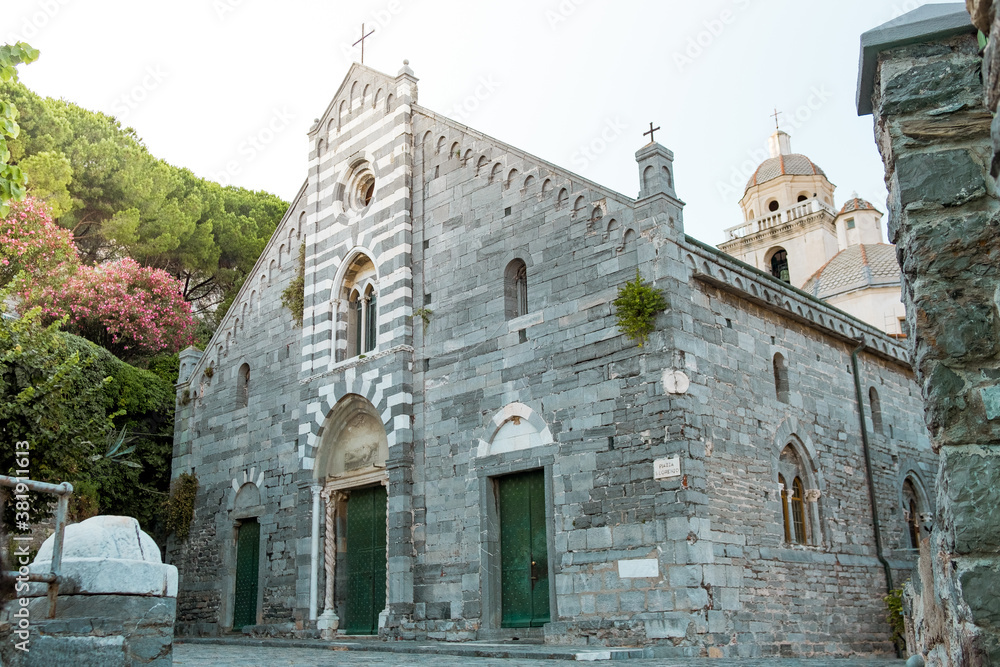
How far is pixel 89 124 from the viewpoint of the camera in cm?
2823

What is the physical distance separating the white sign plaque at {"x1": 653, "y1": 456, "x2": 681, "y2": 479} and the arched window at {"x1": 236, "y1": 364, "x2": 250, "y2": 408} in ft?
36.0

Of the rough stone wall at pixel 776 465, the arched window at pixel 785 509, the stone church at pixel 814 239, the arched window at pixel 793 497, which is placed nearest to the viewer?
the rough stone wall at pixel 776 465

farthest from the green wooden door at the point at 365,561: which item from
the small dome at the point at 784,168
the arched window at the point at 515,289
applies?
the small dome at the point at 784,168

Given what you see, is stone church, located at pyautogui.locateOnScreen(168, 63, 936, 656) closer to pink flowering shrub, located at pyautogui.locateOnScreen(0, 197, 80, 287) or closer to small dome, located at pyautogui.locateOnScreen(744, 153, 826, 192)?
pink flowering shrub, located at pyautogui.locateOnScreen(0, 197, 80, 287)

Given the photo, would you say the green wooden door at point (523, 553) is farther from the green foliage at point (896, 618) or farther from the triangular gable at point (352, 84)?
the triangular gable at point (352, 84)

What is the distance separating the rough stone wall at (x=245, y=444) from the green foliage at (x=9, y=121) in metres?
10.6

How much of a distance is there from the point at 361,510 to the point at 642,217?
26.1 feet

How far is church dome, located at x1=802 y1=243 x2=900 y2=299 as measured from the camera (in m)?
32.3

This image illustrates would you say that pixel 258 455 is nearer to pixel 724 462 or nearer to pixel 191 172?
pixel 724 462

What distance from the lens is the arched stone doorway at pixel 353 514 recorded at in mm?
16625

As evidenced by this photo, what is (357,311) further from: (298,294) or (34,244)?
(34,244)

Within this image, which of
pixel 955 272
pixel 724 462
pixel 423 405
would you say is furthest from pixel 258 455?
pixel 955 272

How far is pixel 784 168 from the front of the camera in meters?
43.4

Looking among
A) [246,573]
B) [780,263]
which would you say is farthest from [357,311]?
[780,263]
